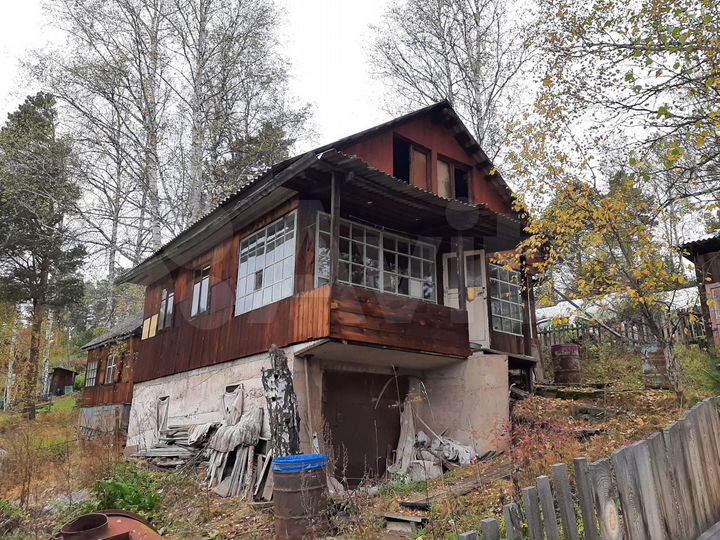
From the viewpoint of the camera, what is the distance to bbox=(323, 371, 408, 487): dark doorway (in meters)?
10.2

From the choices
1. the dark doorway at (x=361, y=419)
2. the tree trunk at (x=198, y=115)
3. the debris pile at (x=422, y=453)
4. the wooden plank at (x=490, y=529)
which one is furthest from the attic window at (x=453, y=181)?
the wooden plank at (x=490, y=529)

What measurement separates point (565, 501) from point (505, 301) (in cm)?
1161

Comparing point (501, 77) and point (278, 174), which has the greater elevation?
point (501, 77)

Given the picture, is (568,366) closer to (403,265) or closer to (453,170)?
(403,265)

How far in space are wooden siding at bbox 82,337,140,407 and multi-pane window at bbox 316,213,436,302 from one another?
37.0 ft

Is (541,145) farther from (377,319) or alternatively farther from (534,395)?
(534,395)

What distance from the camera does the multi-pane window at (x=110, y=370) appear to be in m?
22.0

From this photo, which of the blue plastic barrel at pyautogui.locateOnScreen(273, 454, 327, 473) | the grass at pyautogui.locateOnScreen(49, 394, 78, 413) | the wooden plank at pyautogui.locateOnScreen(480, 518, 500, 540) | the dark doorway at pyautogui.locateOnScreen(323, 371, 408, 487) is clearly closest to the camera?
the wooden plank at pyautogui.locateOnScreen(480, 518, 500, 540)

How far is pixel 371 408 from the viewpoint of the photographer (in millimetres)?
10883

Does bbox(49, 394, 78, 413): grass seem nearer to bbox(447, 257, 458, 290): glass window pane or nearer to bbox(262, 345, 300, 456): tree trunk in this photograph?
bbox(447, 257, 458, 290): glass window pane

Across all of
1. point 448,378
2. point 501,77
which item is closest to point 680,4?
point 448,378

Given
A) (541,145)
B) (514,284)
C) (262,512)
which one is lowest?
(262,512)

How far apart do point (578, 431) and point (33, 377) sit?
89.0 ft

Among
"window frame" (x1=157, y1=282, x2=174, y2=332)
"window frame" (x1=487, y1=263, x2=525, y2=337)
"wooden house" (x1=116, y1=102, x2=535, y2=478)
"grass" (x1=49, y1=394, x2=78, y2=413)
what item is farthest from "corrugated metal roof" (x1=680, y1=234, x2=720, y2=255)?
"grass" (x1=49, y1=394, x2=78, y2=413)
